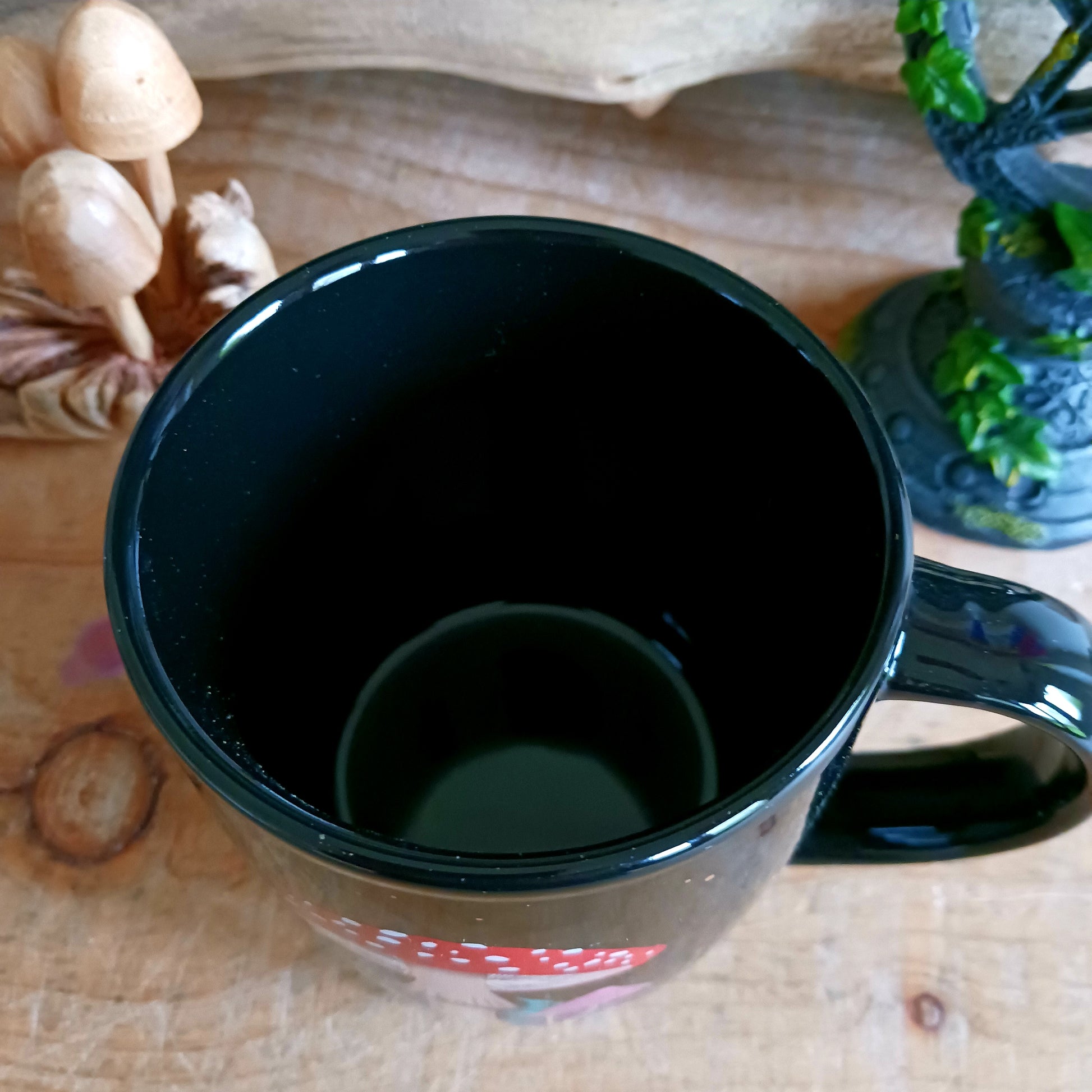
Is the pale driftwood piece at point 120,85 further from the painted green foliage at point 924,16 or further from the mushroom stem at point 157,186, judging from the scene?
the painted green foliage at point 924,16

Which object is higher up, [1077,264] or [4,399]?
[1077,264]

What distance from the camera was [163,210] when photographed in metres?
0.41

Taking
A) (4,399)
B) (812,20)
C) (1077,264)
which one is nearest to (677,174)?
(812,20)

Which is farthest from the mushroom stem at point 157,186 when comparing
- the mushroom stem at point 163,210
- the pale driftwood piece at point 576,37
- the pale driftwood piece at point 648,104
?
the pale driftwood piece at point 648,104

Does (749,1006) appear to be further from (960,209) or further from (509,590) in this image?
(960,209)

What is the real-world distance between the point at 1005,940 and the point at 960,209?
32cm

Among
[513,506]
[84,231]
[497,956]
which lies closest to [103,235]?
[84,231]

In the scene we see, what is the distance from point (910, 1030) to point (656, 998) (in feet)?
0.26

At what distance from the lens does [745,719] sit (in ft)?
1.21

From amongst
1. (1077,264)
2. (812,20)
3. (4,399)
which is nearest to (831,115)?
(812,20)

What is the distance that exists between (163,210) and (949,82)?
0.29 meters

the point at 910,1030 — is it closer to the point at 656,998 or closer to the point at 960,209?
the point at 656,998

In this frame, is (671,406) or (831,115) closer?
(671,406)

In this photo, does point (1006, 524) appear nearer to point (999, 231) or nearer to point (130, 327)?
point (999, 231)
